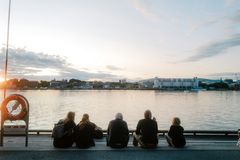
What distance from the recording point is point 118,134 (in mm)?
12461

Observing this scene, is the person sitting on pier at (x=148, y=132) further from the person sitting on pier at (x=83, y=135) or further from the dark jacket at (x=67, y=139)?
the dark jacket at (x=67, y=139)

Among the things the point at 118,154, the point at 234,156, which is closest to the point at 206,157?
the point at 234,156

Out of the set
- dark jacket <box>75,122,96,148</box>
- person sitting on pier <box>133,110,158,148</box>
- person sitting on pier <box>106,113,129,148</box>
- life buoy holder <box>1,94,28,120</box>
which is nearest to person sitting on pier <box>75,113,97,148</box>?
dark jacket <box>75,122,96,148</box>

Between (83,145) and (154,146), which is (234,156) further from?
(83,145)

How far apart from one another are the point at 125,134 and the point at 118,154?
4.55 feet

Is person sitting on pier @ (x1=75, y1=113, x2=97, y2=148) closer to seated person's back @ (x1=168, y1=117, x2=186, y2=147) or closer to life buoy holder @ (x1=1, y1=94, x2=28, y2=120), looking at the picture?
life buoy holder @ (x1=1, y1=94, x2=28, y2=120)

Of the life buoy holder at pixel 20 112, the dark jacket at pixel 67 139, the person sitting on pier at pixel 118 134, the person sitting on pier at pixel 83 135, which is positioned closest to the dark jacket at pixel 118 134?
the person sitting on pier at pixel 118 134

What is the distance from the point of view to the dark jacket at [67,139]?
12422mm

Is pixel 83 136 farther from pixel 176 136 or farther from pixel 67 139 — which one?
pixel 176 136

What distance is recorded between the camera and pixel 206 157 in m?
11.0

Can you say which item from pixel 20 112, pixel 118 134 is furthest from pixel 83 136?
pixel 20 112

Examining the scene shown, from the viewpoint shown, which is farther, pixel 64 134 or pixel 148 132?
pixel 148 132

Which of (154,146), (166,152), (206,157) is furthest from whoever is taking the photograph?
(154,146)

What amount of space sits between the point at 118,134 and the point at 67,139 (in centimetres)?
192
